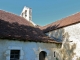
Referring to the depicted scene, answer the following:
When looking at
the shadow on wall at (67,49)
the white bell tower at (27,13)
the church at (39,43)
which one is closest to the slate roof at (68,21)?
the church at (39,43)

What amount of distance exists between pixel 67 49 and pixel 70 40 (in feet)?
2.92

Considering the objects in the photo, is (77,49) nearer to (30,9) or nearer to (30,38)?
(30,38)

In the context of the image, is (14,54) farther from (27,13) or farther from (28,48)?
(27,13)

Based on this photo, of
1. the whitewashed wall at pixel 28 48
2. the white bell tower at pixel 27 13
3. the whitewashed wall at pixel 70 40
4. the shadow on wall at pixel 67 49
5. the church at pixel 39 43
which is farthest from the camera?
the white bell tower at pixel 27 13

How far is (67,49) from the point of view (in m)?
11.8

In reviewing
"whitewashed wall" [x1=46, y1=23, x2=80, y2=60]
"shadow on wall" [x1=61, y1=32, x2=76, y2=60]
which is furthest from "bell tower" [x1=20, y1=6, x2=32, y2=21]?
"shadow on wall" [x1=61, y1=32, x2=76, y2=60]

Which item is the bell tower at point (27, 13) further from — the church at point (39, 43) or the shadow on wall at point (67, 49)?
the shadow on wall at point (67, 49)

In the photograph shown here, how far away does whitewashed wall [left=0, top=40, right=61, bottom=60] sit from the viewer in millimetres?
9047

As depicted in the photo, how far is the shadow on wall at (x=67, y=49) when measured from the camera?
11336 millimetres

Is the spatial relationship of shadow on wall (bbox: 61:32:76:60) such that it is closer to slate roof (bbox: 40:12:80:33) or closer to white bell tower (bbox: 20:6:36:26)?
slate roof (bbox: 40:12:80:33)

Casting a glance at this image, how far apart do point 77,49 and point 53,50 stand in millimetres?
2151

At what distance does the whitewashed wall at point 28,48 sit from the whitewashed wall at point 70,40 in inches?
26.2

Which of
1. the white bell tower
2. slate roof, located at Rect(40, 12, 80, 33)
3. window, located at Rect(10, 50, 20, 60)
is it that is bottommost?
window, located at Rect(10, 50, 20, 60)

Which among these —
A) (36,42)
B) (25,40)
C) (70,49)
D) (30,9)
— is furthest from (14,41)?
(30,9)
